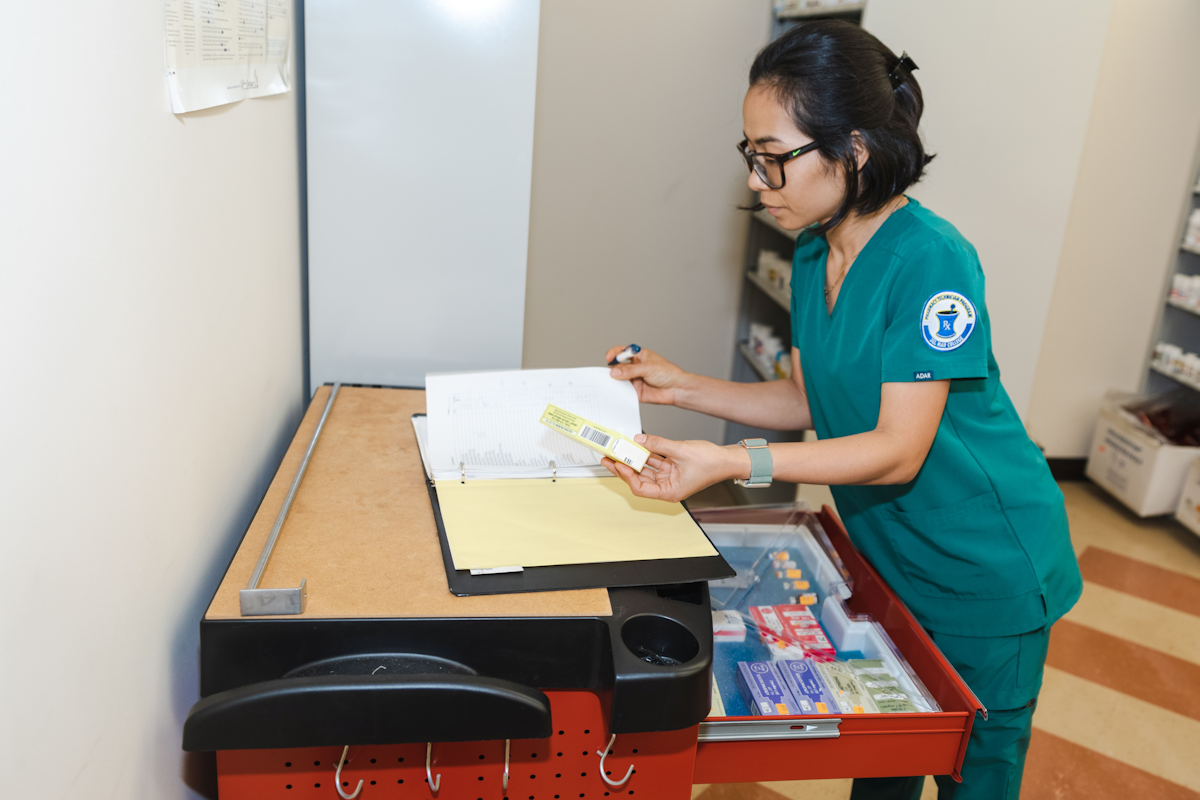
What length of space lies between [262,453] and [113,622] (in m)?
0.58

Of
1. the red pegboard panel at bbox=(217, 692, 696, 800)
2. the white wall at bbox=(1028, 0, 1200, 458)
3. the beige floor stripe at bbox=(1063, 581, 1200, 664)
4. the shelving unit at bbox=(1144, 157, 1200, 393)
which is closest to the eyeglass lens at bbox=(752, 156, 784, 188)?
the red pegboard panel at bbox=(217, 692, 696, 800)

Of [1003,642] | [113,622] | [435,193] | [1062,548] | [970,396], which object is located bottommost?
[1003,642]

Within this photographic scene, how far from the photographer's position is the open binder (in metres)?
1.00

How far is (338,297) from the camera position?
161 cm

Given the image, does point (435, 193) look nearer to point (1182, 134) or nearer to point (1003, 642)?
point (1003, 642)

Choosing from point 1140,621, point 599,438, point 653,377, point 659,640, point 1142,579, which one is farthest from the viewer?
point 1142,579

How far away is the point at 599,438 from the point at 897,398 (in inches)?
16.5

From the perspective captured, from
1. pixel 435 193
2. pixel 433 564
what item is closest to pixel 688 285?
pixel 435 193

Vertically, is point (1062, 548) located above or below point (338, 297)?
below

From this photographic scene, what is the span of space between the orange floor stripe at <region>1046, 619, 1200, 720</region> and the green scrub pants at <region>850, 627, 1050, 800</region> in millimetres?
1454

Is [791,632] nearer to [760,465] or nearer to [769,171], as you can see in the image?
[760,465]

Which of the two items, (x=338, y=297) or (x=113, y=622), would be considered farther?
(x=338, y=297)

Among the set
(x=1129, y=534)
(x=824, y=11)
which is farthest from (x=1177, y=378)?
(x=824, y=11)

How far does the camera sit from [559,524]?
112cm
